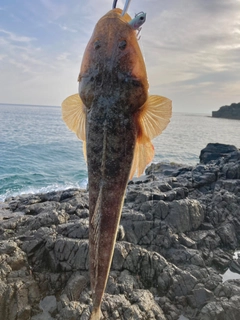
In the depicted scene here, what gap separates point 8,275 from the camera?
679 cm

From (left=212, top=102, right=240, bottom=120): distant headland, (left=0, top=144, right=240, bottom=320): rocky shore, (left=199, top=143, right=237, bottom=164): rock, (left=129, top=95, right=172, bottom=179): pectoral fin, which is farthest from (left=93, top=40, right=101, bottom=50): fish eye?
(left=212, top=102, right=240, bottom=120): distant headland

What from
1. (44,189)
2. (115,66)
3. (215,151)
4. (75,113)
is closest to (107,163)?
(75,113)

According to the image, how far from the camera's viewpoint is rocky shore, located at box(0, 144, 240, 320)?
21.2ft

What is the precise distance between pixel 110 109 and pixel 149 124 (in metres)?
0.42

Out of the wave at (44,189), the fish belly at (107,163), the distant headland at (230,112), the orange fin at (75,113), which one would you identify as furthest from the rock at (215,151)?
the distant headland at (230,112)

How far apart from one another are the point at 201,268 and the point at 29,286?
459 cm

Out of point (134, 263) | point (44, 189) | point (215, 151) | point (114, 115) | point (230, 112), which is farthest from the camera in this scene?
point (230, 112)

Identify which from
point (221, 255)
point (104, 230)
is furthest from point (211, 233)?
point (104, 230)

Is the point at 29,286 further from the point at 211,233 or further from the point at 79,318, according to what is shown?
the point at 211,233

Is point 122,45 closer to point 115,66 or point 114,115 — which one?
point 115,66

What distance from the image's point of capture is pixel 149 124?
2926 millimetres

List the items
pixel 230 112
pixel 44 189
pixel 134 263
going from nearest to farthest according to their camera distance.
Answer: pixel 134 263, pixel 44 189, pixel 230 112

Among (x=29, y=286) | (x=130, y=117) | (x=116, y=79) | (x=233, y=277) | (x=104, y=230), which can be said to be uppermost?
(x=116, y=79)

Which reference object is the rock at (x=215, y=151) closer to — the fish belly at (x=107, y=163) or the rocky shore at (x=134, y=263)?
the rocky shore at (x=134, y=263)
